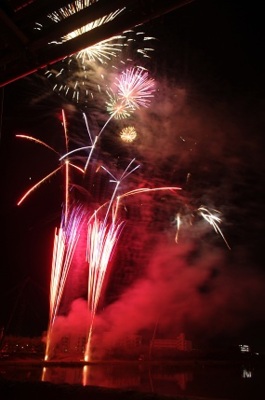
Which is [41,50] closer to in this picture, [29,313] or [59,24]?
[59,24]

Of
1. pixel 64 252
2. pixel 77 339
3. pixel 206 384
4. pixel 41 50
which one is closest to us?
pixel 41 50

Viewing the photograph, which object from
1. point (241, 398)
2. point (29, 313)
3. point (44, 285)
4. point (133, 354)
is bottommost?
point (241, 398)

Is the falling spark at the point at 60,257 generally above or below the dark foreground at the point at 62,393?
above

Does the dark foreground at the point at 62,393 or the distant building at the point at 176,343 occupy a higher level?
Answer: the distant building at the point at 176,343

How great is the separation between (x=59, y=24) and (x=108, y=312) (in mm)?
19148

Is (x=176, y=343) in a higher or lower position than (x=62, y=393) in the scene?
higher

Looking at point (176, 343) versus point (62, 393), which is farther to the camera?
point (176, 343)

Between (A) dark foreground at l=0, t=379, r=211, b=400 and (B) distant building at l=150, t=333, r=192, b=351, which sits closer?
(A) dark foreground at l=0, t=379, r=211, b=400

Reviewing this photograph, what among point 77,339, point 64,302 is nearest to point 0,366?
point 77,339

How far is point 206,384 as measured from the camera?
11.6 m

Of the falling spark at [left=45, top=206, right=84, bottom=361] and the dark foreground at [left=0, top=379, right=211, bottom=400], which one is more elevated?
the falling spark at [left=45, top=206, right=84, bottom=361]

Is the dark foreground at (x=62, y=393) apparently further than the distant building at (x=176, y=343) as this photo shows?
No

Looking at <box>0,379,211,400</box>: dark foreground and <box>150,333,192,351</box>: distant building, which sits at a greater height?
<box>150,333,192,351</box>: distant building

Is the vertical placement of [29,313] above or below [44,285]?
below
